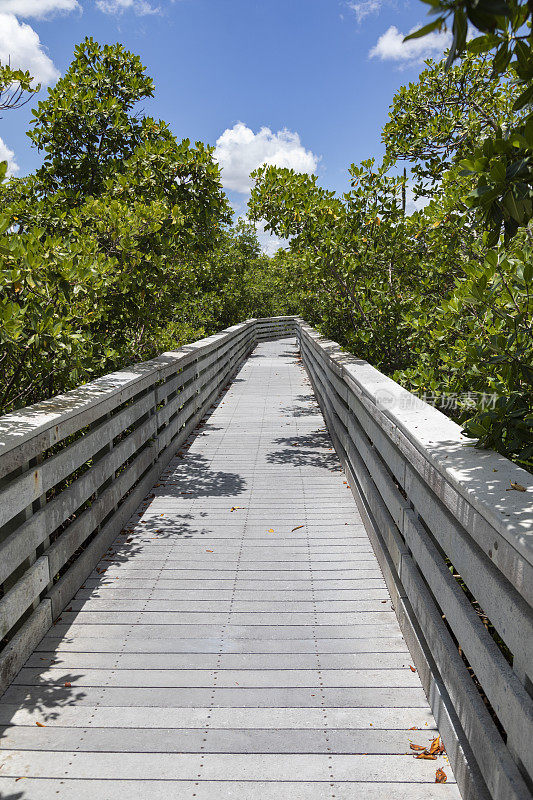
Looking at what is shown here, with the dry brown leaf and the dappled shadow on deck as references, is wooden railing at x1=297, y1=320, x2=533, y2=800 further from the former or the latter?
the dappled shadow on deck

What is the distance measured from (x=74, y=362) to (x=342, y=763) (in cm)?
329

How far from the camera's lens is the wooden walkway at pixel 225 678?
2.22m

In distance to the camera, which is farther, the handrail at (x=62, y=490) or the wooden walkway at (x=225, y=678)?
the handrail at (x=62, y=490)

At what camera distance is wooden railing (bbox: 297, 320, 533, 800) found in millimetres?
1675

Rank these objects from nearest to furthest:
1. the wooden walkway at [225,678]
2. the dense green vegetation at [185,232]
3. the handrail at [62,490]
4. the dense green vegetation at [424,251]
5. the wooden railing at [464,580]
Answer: the wooden railing at [464,580]
the wooden walkway at [225,678]
the handrail at [62,490]
the dense green vegetation at [424,251]
the dense green vegetation at [185,232]

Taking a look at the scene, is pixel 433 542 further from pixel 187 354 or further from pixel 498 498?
pixel 187 354

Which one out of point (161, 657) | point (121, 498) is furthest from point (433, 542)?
point (121, 498)

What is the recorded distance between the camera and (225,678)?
9.29 ft

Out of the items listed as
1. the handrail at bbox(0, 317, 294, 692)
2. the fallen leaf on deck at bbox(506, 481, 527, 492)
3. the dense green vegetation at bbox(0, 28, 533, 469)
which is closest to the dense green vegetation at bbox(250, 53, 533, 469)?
the dense green vegetation at bbox(0, 28, 533, 469)

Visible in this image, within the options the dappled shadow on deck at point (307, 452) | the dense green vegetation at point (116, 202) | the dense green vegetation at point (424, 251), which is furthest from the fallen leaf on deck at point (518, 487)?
the dappled shadow on deck at point (307, 452)

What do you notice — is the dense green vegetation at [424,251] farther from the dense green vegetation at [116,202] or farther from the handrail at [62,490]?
the handrail at [62,490]

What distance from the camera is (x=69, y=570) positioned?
11.7ft

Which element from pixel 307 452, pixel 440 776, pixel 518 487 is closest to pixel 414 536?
pixel 518 487

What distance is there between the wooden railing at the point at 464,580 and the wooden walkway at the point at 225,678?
221 mm
